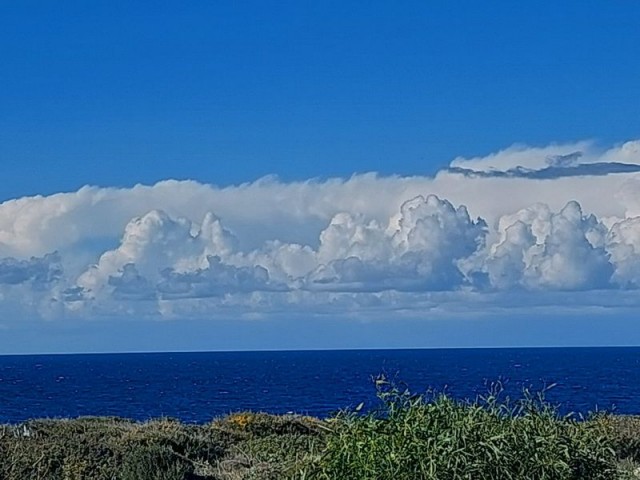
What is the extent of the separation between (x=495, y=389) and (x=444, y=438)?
1.56 m

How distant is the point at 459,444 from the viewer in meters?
10.4

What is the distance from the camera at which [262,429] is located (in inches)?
1058

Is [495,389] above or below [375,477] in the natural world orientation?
above

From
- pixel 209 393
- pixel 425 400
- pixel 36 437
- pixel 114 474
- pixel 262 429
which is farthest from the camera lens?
pixel 209 393

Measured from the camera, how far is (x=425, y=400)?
36.9 feet

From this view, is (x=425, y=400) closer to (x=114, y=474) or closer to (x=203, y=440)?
(x=114, y=474)

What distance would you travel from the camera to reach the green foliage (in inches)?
407

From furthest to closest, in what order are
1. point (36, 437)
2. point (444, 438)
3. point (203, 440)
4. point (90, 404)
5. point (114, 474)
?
point (90, 404)
point (203, 440)
point (36, 437)
point (114, 474)
point (444, 438)

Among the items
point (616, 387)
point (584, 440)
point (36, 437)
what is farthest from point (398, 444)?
point (616, 387)

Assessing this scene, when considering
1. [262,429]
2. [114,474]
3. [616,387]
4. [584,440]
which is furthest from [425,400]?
[616,387]

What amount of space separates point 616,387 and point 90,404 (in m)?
41.0

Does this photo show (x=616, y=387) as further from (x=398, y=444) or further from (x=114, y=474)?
(x=398, y=444)

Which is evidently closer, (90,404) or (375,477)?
(375,477)

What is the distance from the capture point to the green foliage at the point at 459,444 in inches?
407
